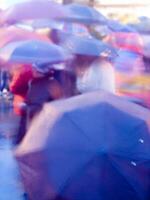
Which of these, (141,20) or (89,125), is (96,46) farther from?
(141,20)

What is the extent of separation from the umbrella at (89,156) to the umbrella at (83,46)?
336 cm

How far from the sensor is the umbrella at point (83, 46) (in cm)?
658

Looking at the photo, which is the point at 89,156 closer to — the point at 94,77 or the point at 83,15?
the point at 94,77

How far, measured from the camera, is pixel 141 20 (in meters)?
12.0

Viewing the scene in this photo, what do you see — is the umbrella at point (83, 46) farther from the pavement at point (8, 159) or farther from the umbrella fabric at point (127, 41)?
the pavement at point (8, 159)

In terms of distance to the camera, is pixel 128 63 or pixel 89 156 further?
pixel 128 63

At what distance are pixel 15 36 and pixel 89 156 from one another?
14.6ft

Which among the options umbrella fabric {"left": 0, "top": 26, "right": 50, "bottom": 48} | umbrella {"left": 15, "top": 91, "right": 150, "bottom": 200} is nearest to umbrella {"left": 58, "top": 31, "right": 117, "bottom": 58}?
umbrella fabric {"left": 0, "top": 26, "right": 50, "bottom": 48}

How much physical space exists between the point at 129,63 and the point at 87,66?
5.07 ft

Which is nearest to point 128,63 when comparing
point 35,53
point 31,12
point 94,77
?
point 35,53

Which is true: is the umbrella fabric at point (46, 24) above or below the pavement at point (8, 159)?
above

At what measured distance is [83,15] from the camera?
901 centimetres

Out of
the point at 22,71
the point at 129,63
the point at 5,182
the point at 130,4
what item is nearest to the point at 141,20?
the point at 130,4

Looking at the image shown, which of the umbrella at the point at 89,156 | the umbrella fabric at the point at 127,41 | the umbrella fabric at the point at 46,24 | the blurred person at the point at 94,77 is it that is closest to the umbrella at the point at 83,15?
the umbrella fabric at the point at 127,41
